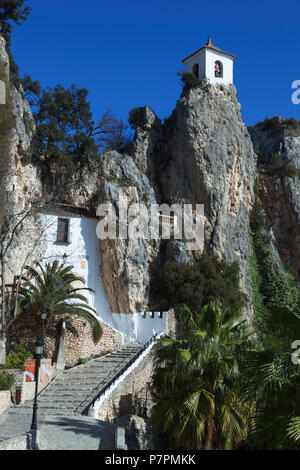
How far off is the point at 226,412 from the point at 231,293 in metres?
16.4

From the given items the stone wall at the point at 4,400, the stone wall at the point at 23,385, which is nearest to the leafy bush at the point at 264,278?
the stone wall at the point at 23,385

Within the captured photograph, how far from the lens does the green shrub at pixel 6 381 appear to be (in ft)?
55.8

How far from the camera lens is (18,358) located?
1998 centimetres

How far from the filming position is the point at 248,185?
3459 cm

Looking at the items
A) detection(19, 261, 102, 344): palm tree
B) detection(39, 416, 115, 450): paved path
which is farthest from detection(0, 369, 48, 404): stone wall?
detection(19, 261, 102, 344): palm tree

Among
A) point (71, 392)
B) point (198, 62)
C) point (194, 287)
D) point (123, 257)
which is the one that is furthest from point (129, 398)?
point (198, 62)

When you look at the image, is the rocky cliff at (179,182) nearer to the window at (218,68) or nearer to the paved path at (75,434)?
the window at (218,68)

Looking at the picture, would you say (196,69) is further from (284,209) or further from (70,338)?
(70,338)

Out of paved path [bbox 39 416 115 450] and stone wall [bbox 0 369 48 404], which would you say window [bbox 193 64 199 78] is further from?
paved path [bbox 39 416 115 450]

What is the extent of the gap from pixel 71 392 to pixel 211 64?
90.3 feet

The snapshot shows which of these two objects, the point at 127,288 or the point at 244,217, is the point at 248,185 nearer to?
the point at 244,217

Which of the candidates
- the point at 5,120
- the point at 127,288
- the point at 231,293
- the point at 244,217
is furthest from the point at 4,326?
the point at 244,217

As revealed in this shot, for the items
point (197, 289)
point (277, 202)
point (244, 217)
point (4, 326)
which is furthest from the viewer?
point (277, 202)

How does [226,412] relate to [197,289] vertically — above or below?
below
